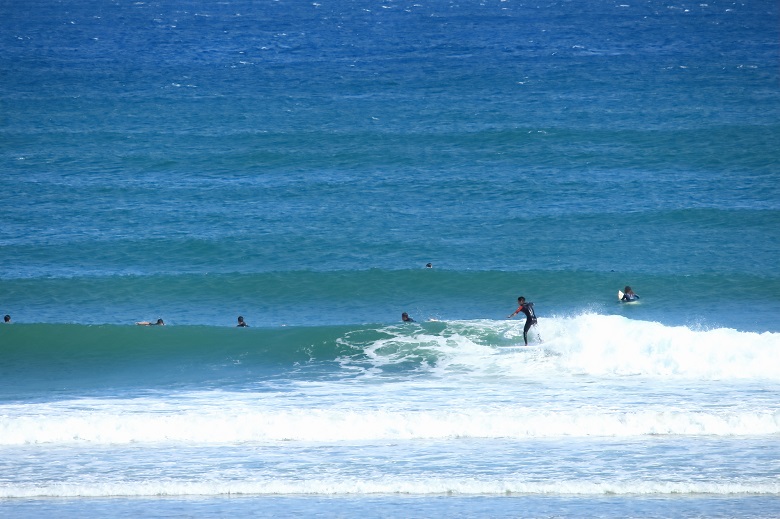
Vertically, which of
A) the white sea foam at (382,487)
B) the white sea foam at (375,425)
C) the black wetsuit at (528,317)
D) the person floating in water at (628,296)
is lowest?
the white sea foam at (382,487)

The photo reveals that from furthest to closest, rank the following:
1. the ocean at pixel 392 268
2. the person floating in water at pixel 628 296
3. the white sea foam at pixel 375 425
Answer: the person floating in water at pixel 628 296, the white sea foam at pixel 375 425, the ocean at pixel 392 268

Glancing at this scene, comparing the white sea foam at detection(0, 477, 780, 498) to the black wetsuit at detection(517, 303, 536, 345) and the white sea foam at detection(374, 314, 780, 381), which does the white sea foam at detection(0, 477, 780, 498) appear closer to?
the white sea foam at detection(374, 314, 780, 381)

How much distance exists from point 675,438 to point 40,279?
17.3 metres

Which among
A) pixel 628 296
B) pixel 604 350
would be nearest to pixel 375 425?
pixel 604 350

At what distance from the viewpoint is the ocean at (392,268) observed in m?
12.8

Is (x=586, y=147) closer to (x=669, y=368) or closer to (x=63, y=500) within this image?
(x=669, y=368)

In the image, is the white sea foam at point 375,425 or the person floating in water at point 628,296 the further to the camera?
the person floating in water at point 628,296

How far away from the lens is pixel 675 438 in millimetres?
13797

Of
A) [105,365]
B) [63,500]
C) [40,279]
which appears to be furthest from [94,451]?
[40,279]

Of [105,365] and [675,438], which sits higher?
[105,365]

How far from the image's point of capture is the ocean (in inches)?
504

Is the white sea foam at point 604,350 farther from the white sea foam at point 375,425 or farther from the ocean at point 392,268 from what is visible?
the white sea foam at point 375,425

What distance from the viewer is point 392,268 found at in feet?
81.7

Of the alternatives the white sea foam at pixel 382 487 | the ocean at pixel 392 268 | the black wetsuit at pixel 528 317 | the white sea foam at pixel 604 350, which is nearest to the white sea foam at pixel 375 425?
the ocean at pixel 392 268
